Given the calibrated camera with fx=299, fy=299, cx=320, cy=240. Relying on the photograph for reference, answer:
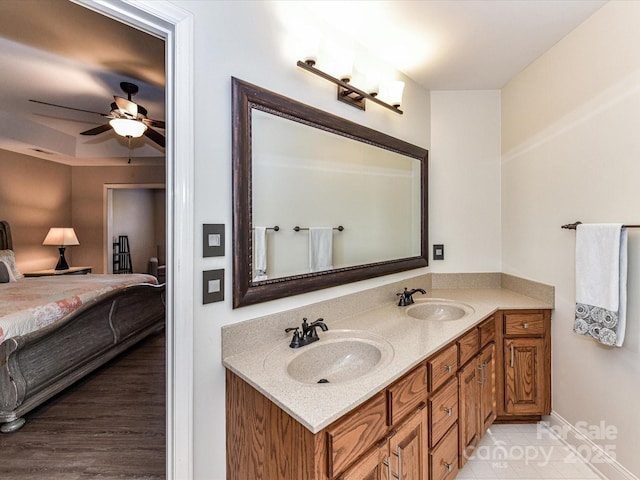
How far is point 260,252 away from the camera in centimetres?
131

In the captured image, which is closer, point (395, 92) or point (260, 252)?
point (260, 252)

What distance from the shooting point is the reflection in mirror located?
1.34 meters

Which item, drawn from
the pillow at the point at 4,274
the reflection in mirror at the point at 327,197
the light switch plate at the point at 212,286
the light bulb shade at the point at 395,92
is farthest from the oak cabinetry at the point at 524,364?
the pillow at the point at 4,274

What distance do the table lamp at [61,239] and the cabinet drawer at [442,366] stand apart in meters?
5.30

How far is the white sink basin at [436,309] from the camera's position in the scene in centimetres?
200

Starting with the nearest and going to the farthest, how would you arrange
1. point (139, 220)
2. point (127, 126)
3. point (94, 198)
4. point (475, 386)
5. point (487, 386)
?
1. point (475, 386)
2. point (487, 386)
3. point (127, 126)
4. point (94, 198)
5. point (139, 220)

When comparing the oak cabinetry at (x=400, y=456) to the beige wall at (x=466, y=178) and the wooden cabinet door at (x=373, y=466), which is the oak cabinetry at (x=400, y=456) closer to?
the wooden cabinet door at (x=373, y=466)

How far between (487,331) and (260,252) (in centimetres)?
147

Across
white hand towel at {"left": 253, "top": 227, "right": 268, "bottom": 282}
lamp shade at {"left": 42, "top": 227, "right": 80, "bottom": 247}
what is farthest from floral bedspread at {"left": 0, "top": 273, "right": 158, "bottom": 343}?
white hand towel at {"left": 253, "top": 227, "right": 268, "bottom": 282}

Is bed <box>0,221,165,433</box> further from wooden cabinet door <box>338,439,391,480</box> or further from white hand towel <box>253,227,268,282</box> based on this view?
wooden cabinet door <box>338,439,391,480</box>

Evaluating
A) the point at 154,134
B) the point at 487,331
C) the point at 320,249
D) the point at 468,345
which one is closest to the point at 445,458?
the point at 468,345

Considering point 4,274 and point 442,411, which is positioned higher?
point 4,274

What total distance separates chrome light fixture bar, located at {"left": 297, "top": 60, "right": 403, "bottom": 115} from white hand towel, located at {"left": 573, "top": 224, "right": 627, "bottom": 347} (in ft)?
4.51

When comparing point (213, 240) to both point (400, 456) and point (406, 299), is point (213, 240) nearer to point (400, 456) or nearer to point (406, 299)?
point (400, 456)
